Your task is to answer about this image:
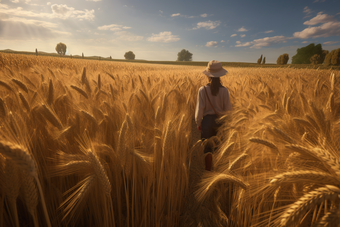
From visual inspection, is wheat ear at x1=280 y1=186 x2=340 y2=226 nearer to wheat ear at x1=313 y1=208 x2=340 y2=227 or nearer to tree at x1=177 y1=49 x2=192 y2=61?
wheat ear at x1=313 y1=208 x2=340 y2=227

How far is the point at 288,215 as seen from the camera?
21.5 inches

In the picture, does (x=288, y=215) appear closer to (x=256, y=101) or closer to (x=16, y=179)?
(x=16, y=179)

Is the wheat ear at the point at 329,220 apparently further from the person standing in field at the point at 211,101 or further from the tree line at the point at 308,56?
the tree line at the point at 308,56

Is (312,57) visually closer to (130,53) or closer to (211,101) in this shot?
(211,101)

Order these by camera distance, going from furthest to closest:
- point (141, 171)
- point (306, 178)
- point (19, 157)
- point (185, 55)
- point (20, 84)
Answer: point (185, 55), point (20, 84), point (141, 171), point (306, 178), point (19, 157)

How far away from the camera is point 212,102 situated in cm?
254

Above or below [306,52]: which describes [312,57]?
below

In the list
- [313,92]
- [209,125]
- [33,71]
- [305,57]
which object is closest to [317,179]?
[209,125]

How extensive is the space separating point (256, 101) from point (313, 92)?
857mm

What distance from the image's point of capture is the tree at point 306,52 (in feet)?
148

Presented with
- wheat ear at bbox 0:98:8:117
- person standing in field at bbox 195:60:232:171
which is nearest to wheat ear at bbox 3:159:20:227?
wheat ear at bbox 0:98:8:117

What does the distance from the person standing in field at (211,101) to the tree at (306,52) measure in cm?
6253

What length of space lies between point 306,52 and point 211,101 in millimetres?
65601

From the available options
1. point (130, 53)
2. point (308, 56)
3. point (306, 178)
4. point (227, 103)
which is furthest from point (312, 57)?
point (130, 53)
